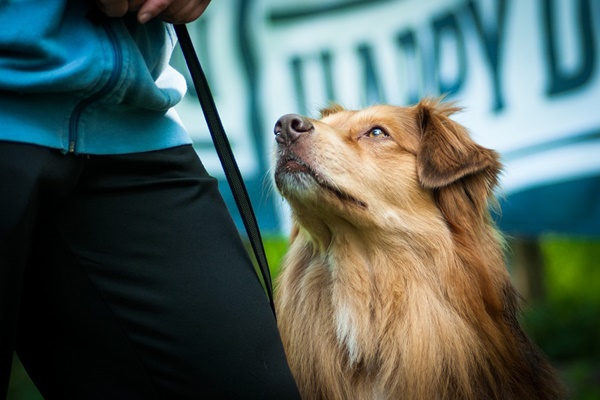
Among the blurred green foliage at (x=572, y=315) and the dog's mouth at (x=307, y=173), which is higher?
the dog's mouth at (x=307, y=173)

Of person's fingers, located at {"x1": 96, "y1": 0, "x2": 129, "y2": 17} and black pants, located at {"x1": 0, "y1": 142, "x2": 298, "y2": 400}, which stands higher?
person's fingers, located at {"x1": 96, "y1": 0, "x2": 129, "y2": 17}

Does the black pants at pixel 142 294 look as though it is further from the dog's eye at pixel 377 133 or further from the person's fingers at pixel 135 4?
the dog's eye at pixel 377 133

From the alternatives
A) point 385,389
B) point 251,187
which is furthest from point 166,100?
point 251,187

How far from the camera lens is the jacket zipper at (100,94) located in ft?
6.21

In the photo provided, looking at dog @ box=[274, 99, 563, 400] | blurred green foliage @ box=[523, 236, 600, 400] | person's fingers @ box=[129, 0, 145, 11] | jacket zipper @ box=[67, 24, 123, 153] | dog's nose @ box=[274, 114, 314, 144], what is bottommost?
blurred green foliage @ box=[523, 236, 600, 400]

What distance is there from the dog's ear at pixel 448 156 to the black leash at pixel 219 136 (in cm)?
91

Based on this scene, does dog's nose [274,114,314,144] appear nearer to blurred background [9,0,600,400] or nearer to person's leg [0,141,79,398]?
person's leg [0,141,79,398]

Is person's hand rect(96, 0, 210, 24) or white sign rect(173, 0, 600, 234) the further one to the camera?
white sign rect(173, 0, 600, 234)

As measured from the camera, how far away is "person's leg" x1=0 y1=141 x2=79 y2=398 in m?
1.79

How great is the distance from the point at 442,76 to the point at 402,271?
2.08m

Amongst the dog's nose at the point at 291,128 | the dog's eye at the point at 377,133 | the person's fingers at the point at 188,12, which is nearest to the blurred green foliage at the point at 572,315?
the dog's eye at the point at 377,133

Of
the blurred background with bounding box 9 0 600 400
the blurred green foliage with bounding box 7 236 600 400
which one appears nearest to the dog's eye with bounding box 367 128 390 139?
the blurred background with bounding box 9 0 600 400

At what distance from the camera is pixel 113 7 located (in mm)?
1910

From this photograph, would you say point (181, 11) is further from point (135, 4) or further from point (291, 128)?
point (291, 128)
